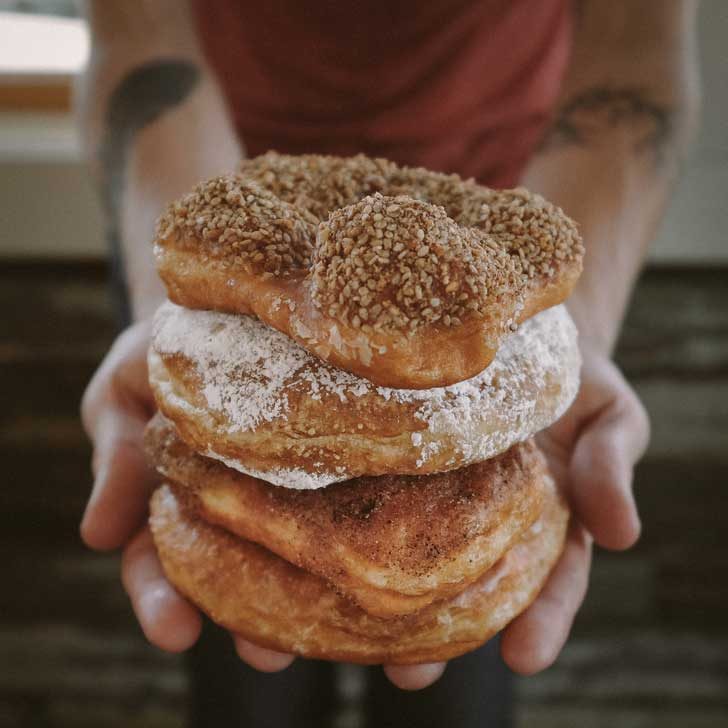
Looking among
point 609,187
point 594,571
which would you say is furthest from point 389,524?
point 594,571

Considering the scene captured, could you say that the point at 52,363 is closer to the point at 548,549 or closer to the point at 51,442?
the point at 51,442

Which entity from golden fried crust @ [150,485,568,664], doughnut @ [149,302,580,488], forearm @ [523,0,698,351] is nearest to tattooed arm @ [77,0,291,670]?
golden fried crust @ [150,485,568,664]

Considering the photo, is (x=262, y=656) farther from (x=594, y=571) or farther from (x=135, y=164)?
(x=594, y=571)

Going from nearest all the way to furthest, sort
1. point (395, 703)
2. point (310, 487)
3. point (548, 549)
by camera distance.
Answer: point (310, 487)
point (548, 549)
point (395, 703)

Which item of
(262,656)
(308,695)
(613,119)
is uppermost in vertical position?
(613,119)

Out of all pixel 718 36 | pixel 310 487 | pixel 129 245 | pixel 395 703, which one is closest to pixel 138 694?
pixel 395 703

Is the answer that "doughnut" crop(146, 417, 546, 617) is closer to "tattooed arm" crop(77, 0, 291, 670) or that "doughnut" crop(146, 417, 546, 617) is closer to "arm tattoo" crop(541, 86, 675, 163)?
"tattooed arm" crop(77, 0, 291, 670)

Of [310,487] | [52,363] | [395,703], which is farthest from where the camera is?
[52,363]
